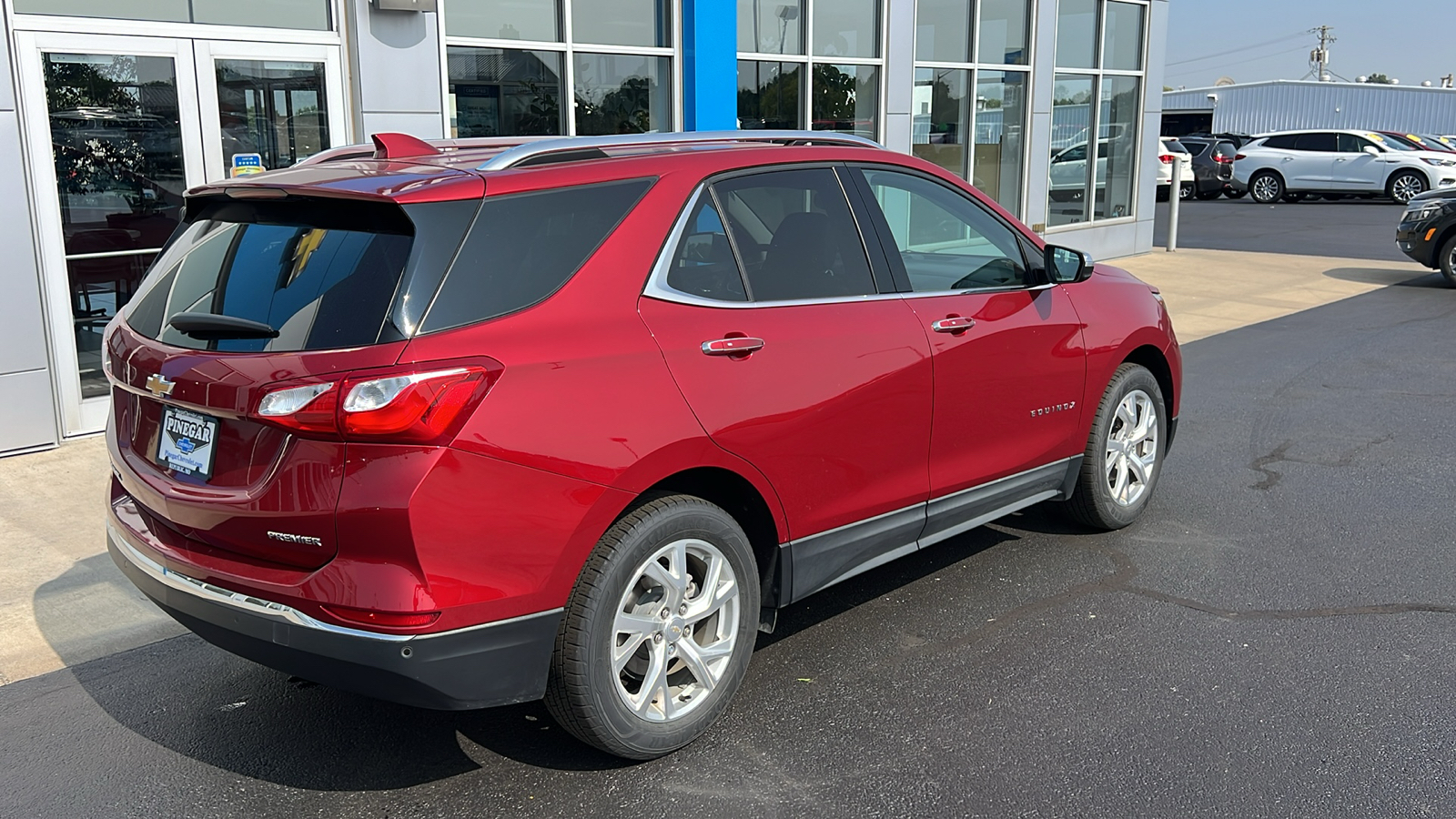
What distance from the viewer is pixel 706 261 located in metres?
3.67

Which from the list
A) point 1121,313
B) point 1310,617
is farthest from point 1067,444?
point 1310,617

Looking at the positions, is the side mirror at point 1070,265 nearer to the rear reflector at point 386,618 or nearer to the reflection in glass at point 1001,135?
the rear reflector at point 386,618

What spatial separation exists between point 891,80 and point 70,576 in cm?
991

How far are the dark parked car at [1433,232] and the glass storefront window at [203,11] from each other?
12544mm

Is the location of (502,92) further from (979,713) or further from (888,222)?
→ (979,713)

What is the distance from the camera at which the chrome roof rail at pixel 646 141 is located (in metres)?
3.42

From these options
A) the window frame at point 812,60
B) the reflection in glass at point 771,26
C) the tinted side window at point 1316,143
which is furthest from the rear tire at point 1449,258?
the tinted side window at point 1316,143

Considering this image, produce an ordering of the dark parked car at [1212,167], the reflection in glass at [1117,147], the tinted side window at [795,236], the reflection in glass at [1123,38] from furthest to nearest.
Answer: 1. the dark parked car at [1212,167]
2. the reflection in glass at [1117,147]
3. the reflection in glass at [1123,38]
4. the tinted side window at [795,236]

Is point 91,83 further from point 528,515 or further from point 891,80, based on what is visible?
point 891,80

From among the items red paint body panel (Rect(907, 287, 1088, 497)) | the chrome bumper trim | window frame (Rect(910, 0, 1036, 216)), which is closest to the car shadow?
the chrome bumper trim

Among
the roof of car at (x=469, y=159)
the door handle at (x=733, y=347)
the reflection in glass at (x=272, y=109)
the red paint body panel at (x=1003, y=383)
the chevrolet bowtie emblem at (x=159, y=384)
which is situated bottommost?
the red paint body panel at (x=1003, y=383)

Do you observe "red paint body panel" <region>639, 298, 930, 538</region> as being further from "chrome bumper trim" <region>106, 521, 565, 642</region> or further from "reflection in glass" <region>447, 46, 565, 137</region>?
"reflection in glass" <region>447, 46, 565, 137</region>

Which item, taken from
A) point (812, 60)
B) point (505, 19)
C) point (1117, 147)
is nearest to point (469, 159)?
point (505, 19)

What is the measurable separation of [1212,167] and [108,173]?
1133 inches
